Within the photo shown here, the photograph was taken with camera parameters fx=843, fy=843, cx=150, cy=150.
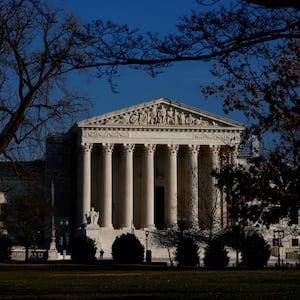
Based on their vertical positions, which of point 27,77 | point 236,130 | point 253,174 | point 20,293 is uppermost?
point 236,130

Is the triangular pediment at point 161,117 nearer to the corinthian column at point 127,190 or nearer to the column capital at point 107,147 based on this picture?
the column capital at point 107,147

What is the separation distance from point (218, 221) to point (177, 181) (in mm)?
14113

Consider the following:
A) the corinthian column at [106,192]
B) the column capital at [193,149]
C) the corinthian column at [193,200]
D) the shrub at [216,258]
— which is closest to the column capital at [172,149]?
the column capital at [193,149]

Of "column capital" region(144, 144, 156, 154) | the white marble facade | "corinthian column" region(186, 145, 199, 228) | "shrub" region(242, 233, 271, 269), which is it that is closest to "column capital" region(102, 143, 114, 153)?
the white marble facade

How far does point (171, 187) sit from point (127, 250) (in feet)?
137

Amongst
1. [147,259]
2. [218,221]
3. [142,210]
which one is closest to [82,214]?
[142,210]

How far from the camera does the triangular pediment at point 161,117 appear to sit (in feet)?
323

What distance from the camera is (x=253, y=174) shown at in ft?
79.9

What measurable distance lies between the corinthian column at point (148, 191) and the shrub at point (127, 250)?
39111mm

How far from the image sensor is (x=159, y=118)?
99.7 meters

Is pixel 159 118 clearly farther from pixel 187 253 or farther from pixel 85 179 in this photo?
pixel 187 253

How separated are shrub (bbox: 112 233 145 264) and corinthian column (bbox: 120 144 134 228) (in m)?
39.7

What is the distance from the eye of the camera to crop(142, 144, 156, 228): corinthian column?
96.7m

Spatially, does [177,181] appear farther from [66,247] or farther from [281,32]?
[281,32]
